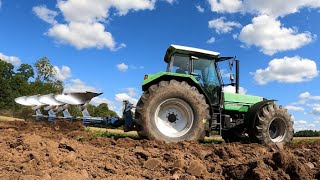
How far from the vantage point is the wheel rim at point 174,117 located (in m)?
8.36

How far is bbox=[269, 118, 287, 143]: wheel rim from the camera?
9.74 m

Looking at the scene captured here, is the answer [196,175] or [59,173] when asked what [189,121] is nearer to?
[196,175]

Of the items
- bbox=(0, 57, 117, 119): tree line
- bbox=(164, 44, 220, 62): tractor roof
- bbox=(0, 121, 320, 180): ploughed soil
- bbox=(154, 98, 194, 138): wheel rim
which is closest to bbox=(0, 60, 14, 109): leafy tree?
bbox=(0, 57, 117, 119): tree line

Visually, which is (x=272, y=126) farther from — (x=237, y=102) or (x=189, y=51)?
(x=189, y=51)

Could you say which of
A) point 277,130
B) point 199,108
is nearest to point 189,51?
point 199,108

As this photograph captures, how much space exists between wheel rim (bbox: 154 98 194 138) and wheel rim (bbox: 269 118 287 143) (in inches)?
102

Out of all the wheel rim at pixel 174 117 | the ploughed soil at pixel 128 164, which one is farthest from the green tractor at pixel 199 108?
the ploughed soil at pixel 128 164

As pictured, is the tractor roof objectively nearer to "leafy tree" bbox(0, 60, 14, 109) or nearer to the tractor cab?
the tractor cab

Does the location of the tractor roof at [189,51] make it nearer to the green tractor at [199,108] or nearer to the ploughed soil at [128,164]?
the green tractor at [199,108]

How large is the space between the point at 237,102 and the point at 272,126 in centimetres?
107

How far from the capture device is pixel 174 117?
28.0ft

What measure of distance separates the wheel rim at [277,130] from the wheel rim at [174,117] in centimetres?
259

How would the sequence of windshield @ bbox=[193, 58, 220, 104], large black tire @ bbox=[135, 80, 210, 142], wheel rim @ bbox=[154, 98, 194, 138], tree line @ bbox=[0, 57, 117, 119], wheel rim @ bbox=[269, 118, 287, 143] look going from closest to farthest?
large black tire @ bbox=[135, 80, 210, 142], wheel rim @ bbox=[154, 98, 194, 138], windshield @ bbox=[193, 58, 220, 104], wheel rim @ bbox=[269, 118, 287, 143], tree line @ bbox=[0, 57, 117, 119]

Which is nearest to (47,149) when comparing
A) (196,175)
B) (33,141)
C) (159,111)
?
(33,141)
